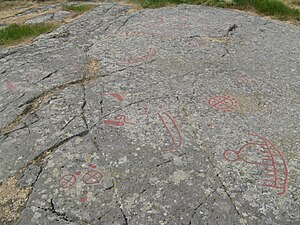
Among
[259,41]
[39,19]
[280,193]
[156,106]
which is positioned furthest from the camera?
[39,19]

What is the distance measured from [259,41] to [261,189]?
10.7ft

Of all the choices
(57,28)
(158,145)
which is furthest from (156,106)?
(57,28)

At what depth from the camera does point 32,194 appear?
8.48ft

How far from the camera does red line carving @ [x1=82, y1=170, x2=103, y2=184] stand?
A: 2.67 m

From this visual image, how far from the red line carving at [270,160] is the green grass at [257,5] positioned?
4.56 m

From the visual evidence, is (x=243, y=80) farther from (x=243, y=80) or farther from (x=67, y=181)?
(x=67, y=181)

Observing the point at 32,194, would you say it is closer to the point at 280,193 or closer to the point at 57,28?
the point at 280,193

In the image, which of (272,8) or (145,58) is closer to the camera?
(145,58)

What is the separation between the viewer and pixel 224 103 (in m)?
3.62

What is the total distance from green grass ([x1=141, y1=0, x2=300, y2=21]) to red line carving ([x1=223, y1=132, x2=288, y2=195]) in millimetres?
4558

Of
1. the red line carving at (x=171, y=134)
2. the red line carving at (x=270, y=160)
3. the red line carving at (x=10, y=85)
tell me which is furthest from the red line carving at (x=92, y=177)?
the red line carving at (x=10, y=85)

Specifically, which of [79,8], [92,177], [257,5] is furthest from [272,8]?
[92,177]

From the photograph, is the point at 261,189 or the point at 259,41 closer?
the point at 261,189

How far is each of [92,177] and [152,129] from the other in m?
0.78
